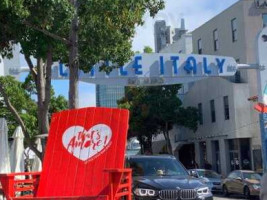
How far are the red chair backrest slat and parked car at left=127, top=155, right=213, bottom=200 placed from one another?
8.73 ft

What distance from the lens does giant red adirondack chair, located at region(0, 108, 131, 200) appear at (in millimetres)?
8898

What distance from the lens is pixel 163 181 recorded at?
11.8 meters

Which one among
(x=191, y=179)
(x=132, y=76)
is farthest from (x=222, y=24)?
(x=191, y=179)

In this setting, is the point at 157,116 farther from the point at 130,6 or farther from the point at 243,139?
the point at 130,6

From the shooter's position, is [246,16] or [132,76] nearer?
[132,76]

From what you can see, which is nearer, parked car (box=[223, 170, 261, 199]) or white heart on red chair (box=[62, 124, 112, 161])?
white heart on red chair (box=[62, 124, 112, 161])

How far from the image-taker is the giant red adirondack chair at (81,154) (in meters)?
8.90

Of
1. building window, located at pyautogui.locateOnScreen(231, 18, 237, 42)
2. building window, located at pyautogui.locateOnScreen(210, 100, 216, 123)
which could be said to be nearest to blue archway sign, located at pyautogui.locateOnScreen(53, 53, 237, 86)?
building window, located at pyautogui.locateOnScreen(231, 18, 237, 42)

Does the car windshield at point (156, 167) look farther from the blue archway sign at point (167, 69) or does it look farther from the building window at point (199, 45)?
the building window at point (199, 45)

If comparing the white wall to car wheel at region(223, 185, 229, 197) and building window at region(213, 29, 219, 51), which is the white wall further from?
car wheel at region(223, 185, 229, 197)

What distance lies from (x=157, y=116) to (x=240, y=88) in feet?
29.7

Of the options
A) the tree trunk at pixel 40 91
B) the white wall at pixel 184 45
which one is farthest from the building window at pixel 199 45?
the tree trunk at pixel 40 91

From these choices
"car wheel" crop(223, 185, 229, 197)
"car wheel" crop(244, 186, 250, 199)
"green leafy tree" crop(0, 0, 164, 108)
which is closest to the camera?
"green leafy tree" crop(0, 0, 164, 108)

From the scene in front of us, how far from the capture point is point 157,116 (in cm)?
4581
